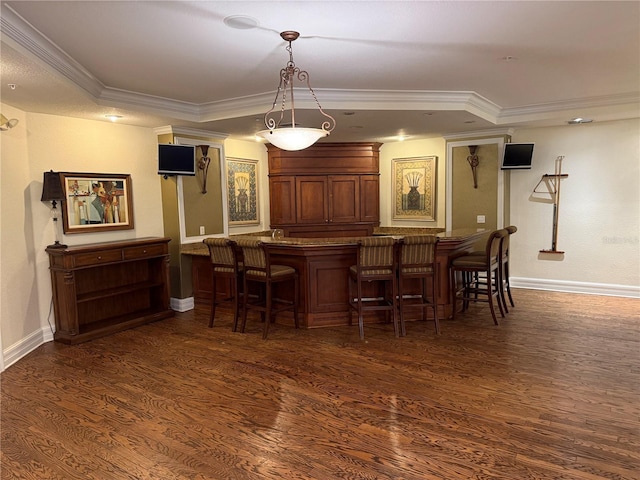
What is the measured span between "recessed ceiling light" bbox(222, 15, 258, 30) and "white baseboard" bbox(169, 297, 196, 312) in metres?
3.72

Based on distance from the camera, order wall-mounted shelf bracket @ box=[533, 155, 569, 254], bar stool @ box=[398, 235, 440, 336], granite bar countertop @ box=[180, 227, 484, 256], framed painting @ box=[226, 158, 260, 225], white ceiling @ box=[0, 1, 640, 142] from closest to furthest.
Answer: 1. white ceiling @ box=[0, 1, 640, 142]
2. bar stool @ box=[398, 235, 440, 336]
3. granite bar countertop @ box=[180, 227, 484, 256]
4. wall-mounted shelf bracket @ box=[533, 155, 569, 254]
5. framed painting @ box=[226, 158, 260, 225]

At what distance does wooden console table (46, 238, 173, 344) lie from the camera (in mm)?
4305

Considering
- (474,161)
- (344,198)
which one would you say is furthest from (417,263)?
(344,198)

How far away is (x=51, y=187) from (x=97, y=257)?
0.81 meters

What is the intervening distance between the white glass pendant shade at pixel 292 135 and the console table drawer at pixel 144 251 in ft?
7.51

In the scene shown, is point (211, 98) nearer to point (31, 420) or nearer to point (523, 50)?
point (523, 50)

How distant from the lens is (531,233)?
638cm

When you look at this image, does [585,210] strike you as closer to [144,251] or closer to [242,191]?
[242,191]

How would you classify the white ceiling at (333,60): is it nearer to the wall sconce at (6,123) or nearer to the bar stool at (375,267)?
the wall sconce at (6,123)

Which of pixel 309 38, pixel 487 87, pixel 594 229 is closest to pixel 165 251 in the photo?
pixel 309 38

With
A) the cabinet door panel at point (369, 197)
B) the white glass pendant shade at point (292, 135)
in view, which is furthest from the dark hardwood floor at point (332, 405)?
the cabinet door panel at point (369, 197)

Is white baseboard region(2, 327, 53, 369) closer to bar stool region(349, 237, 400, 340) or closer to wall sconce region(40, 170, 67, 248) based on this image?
wall sconce region(40, 170, 67, 248)

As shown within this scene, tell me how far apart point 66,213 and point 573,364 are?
5.05 metres

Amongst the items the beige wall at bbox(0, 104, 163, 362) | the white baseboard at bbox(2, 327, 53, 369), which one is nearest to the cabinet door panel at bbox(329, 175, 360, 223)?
the beige wall at bbox(0, 104, 163, 362)
